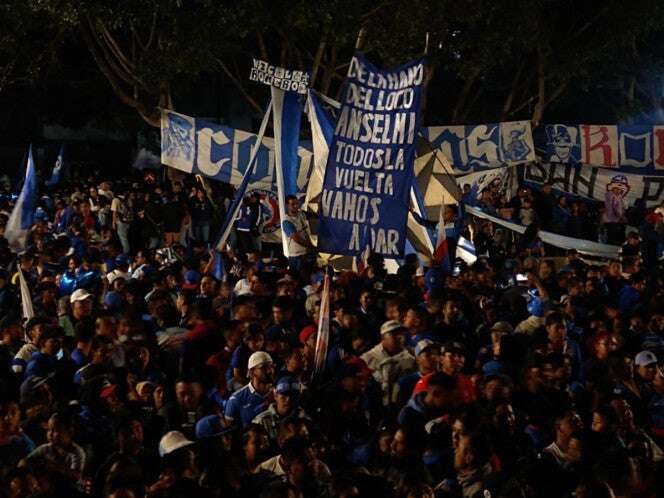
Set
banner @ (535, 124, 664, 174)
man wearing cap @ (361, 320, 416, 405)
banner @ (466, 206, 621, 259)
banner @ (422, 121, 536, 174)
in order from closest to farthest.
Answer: man wearing cap @ (361, 320, 416, 405) → banner @ (466, 206, 621, 259) → banner @ (422, 121, 536, 174) → banner @ (535, 124, 664, 174)

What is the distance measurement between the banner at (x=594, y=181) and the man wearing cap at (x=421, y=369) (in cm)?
1354

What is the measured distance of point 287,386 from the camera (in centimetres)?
728

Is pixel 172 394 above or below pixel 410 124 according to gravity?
below

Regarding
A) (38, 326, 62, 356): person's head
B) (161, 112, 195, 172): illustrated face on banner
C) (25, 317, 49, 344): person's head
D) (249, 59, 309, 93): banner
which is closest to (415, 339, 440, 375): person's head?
(38, 326, 62, 356): person's head

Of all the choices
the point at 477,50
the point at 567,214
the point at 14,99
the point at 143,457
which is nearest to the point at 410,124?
the point at 143,457

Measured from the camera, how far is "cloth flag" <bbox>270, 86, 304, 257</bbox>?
13.6 m

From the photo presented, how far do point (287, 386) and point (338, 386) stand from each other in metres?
0.39

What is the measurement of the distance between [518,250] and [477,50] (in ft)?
27.3

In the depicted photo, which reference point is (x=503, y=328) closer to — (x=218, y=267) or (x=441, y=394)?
(x=441, y=394)

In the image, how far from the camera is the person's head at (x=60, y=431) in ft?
21.7

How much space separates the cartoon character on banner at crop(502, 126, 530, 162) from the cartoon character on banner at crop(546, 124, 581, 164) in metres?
1.26

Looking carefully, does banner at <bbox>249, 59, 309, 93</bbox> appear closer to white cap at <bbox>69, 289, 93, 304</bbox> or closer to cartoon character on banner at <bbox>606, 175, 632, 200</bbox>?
white cap at <bbox>69, 289, 93, 304</bbox>

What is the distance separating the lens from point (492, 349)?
28.9ft

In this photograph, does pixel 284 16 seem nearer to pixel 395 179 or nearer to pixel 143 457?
pixel 395 179
